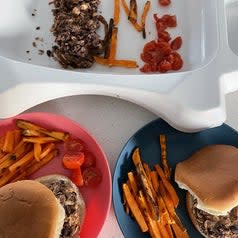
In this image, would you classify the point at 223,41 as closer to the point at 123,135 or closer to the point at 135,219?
the point at 123,135

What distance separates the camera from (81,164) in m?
1.09

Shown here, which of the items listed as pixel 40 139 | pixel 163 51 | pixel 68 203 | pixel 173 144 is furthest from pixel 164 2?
pixel 68 203

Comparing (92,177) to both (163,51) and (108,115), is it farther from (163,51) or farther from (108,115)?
(163,51)

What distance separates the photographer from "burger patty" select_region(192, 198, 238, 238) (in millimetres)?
1018

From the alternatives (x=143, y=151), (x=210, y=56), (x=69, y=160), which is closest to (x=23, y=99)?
(x=69, y=160)

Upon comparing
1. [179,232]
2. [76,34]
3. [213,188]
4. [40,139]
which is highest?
[76,34]

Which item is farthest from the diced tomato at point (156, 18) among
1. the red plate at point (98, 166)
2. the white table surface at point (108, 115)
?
the red plate at point (98, 166)

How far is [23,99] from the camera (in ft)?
3.57

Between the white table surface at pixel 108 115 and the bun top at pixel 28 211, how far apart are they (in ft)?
0.81

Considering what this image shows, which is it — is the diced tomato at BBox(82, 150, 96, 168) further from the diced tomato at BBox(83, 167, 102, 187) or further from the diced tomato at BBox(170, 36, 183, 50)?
the diced tomato at BBox(170, 36, 183, 50)

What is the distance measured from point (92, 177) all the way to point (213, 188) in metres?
0.27

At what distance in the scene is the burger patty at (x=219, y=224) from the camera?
1018mm

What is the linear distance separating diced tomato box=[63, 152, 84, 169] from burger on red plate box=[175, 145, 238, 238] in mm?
219

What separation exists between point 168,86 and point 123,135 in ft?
0.63
